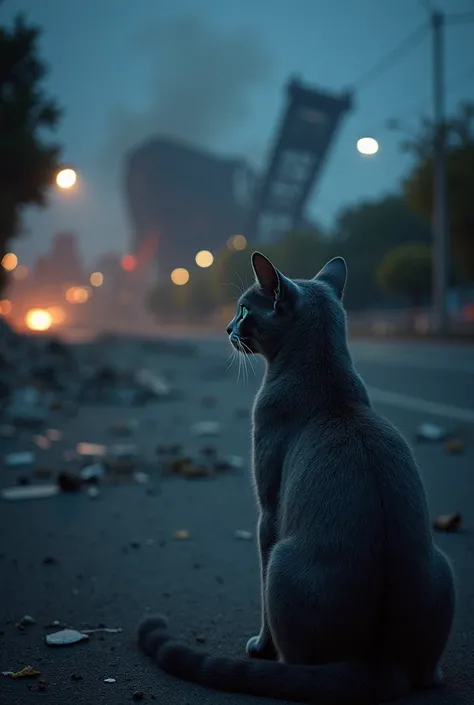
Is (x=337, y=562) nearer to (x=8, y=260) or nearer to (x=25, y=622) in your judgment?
(x=25, y=622)

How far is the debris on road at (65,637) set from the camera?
321 centimetres

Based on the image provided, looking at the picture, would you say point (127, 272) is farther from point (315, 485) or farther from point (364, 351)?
point (315, 485)

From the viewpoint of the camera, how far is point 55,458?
7.88 meters

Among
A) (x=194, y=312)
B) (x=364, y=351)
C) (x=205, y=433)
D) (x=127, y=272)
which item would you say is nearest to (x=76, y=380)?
(x=205, y=433)

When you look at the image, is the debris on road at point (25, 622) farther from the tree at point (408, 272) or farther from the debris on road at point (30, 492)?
the tree at point (408, 272)

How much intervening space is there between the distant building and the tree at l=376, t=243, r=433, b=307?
6381cm

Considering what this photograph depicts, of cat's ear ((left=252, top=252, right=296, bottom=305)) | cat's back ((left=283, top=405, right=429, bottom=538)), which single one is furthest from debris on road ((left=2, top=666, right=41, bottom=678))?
cat's ear ((left=252, top=252, right=296, bottom=305))

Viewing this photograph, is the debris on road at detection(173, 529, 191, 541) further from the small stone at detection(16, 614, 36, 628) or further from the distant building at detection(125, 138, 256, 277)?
the distant building at detection(125, 138, 256, 277)

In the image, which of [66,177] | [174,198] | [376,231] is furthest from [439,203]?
[174,198]

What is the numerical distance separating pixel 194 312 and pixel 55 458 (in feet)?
246

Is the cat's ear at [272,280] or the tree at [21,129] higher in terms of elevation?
the tree at [21,129]

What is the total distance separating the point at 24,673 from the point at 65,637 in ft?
1.34

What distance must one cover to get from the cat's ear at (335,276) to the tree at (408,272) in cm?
4025

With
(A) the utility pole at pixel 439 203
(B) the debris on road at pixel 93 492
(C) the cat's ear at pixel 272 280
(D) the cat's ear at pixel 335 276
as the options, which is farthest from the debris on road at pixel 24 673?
(A) the utility pole at pixel 439 203
